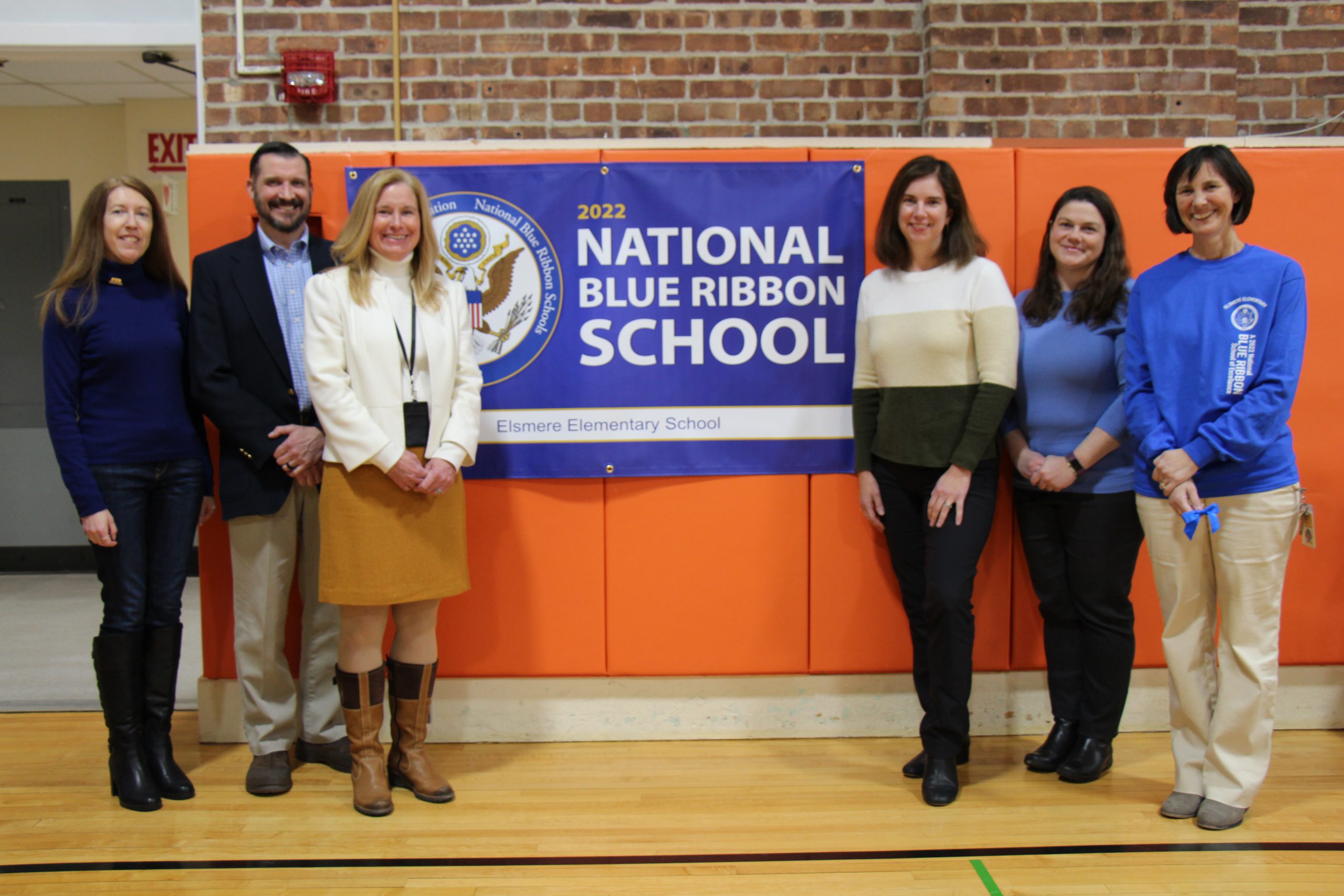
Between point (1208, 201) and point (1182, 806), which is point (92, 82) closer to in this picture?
point (1208, 201)

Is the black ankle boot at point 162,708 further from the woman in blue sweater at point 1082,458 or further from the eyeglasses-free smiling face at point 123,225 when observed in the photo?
the woman in blue sweater at point 1082,458

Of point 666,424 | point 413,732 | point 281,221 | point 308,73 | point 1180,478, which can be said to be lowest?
point 413,732

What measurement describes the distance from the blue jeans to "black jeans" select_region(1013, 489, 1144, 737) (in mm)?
2427

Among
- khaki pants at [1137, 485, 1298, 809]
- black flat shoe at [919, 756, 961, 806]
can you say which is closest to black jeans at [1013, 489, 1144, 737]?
khaki pants at [1137, 485, 1298, 809]

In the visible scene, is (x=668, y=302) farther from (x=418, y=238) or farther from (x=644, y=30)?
(x=644, y=30)

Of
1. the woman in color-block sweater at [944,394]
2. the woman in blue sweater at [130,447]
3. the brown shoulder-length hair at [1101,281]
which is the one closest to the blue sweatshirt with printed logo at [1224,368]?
the brown shoulder-length hair at [1101,281]

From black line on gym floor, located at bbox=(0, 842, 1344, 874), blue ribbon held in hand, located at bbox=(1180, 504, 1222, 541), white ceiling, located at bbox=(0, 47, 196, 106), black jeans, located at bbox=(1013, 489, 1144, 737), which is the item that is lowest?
black line on gym floor, located at bbox=(0, 842, 1344, 874)

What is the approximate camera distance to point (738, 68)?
3.78 m

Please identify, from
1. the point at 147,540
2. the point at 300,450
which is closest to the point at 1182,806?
the point at 300,450

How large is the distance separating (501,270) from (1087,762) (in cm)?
227

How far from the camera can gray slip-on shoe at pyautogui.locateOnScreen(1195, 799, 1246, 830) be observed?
94.4 inches

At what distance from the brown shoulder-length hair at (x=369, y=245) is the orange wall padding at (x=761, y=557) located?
1.73ft

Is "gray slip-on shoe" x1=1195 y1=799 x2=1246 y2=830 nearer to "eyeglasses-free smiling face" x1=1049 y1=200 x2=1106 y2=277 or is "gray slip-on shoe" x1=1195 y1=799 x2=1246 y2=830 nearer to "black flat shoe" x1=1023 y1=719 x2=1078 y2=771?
"black flat shoe" x1=1023 y1=719 x2=1078 y2=771

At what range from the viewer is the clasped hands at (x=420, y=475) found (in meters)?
2.43
